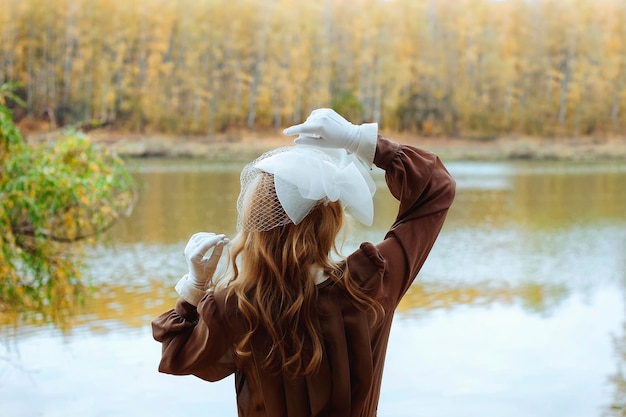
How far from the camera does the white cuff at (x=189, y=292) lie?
3.47ft

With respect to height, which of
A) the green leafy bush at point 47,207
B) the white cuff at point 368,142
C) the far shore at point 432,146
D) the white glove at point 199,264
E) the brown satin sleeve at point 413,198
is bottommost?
the far shore at point 432,146

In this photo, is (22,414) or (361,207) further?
(22,414)

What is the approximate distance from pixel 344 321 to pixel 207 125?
18018 millimetres

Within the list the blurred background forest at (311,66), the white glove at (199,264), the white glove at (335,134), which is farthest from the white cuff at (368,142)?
the blurred background forest at (311,66)

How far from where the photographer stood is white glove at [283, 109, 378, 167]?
3.61 ft

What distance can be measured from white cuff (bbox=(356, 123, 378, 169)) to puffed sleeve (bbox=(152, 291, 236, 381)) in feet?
Result: 0.90

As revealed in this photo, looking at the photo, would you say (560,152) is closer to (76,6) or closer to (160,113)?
(160,113)

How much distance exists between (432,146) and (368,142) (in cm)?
1787

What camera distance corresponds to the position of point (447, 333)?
422 cm

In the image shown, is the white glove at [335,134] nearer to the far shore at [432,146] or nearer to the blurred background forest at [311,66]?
the far shore at [432,146]

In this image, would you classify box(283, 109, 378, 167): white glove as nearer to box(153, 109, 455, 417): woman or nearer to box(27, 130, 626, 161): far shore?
box(153, 109, 455, 417): woman

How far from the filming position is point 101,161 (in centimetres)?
387

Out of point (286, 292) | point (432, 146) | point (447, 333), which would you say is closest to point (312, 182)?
point (286, 292)

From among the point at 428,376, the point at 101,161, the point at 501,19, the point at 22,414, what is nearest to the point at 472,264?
the point at 428,376
